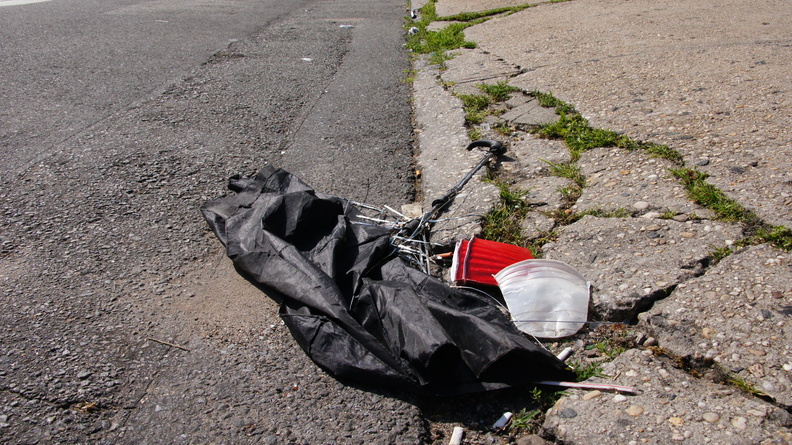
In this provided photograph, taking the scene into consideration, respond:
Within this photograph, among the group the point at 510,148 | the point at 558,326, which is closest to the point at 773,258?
A: the point at 558,326

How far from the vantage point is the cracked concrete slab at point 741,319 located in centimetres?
173

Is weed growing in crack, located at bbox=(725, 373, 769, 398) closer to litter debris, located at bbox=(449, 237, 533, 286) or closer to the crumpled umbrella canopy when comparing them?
the crumpled umbrella canopy

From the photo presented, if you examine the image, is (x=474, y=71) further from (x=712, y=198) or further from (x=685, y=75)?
(x=712, y=198)

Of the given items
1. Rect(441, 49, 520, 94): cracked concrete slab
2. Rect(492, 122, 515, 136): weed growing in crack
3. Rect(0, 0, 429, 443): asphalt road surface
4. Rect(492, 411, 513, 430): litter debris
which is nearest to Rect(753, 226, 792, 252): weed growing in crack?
Rect(492, 411, 513, 430): litter debris

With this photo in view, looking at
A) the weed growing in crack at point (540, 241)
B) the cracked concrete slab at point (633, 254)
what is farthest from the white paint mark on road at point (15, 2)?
the cracked concrete slab at point (633, 254)

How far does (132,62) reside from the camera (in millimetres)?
5430

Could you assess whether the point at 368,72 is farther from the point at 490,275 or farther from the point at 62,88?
the point at 490,275

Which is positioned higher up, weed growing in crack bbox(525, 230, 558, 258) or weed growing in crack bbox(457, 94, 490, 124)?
weed growing in crack bbox(457, 94, 490, 124)

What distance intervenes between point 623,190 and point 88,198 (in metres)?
2.77

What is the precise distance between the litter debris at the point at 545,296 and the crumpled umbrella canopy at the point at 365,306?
0.10 metres

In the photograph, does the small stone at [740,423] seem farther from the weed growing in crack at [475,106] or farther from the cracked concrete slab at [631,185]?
the weed growing in crack at [475,106]

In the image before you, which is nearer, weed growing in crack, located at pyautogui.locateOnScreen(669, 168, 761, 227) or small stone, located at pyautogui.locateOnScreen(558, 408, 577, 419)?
small stone, located at pyautogui.locateOnScreen(558, 408, 577, 419)

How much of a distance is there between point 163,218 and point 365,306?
131 centimetres

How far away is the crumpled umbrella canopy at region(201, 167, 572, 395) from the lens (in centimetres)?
185
